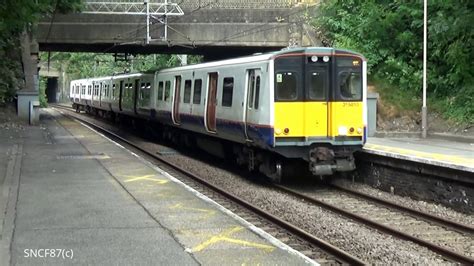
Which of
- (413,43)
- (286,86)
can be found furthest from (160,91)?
(286,86)

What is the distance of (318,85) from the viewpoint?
13.1 m

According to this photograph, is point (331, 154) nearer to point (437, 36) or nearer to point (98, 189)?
point (98, 189)

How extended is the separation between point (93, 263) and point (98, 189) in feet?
16.8

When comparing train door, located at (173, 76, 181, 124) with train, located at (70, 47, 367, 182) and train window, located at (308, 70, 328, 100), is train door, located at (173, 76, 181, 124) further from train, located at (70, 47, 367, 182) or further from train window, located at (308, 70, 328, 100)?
train window, located at (308, 70, 328, 100)

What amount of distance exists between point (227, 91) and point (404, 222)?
6.35 metres

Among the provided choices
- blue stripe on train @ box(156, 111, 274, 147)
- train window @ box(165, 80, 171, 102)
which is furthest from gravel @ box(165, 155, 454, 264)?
train window @ box(165, 80, 171, 102)

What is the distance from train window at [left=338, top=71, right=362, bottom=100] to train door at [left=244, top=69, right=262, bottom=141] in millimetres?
1716

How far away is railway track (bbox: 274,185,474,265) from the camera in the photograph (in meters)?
8.39

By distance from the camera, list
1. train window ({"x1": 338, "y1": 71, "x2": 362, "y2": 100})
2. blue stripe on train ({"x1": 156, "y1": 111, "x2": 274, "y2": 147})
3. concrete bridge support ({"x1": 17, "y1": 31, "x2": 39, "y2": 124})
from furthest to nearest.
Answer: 1. concrete bridge support ({"x1": 17, "y1": 31, "x2": 39, "y2": 124})
2. train window ({"x1": 338, "y1": 71, "x2": 362, "y2": 100})
3. blue stripe on train ({"x1": 156, "y1": 111, "x2": 274, "y2": 147})

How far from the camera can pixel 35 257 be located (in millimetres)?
6805

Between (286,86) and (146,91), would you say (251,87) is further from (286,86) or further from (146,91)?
(146,91)

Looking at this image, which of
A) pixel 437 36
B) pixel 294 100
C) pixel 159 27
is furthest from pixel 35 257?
pixel 159 27

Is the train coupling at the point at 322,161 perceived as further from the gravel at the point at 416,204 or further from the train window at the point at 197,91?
the train window at the point at 197,91

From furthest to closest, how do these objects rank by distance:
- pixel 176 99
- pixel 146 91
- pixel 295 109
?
pixel 146 91, pixel 176 99, pixel 295 109
